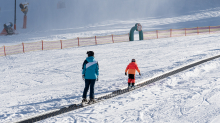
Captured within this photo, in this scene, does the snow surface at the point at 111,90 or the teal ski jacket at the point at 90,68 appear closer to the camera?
the snow surface at the point at 111,90

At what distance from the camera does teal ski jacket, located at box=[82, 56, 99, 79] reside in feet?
21.2

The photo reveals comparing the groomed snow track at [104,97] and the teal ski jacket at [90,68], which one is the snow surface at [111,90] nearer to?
the groomed snow track at [104,97]

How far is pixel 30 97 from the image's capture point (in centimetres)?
792

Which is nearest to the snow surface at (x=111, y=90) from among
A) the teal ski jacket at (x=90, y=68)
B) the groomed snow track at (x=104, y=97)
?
the groomed snow track at (x=104, y=97)

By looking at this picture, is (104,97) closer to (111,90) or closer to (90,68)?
(111,90)

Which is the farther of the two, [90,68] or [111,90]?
[111,90]

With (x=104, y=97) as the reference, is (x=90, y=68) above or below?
above

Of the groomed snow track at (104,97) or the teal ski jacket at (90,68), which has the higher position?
the teal ski jacket at (90,68)

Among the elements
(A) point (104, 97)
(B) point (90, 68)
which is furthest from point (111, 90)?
(B) point (90, 68)

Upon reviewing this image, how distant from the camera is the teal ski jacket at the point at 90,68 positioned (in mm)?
6465

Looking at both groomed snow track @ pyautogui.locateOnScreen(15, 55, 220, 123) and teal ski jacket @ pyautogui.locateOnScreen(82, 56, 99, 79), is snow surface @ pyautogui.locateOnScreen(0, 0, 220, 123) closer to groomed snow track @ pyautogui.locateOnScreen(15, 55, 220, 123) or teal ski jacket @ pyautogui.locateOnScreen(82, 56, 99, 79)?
groomed snow track @ pyautogui.locateOnScreen(15, 55, 220, 123)

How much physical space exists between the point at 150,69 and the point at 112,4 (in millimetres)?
50006

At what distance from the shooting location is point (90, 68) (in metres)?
6.48

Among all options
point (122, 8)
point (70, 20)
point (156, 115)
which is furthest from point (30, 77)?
point (122, 8)
